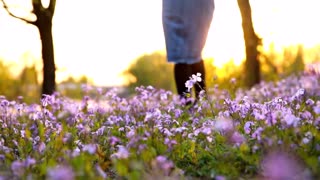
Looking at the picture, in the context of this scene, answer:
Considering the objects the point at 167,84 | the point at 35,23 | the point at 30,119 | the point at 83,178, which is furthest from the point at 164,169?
the point at 167,84

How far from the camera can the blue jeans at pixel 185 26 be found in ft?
20.7

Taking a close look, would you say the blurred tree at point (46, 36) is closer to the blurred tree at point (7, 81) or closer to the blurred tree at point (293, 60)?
the blurred tree at point (293, 60)

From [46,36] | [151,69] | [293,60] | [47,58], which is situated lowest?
[151,69]

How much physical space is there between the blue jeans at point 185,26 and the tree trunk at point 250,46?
5.89 meters

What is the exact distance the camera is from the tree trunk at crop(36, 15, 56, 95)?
298 inches

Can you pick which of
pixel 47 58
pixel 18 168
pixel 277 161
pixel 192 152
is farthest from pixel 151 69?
pixel 277 161

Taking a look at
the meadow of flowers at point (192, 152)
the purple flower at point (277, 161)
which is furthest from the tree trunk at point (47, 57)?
the purple flower at point (277, 161)

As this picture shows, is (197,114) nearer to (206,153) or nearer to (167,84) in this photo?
(206,153)

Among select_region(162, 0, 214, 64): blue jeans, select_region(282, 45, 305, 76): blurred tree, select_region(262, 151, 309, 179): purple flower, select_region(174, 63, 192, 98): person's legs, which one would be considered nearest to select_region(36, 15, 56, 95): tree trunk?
select_region(162, 0, 214, 64): blue jeans

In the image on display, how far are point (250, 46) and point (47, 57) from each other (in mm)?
6388

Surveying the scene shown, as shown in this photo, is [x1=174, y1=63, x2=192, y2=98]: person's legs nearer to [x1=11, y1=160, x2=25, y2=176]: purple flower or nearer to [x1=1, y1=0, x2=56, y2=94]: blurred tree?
[x1=1, y1=0, x2=56, y2=94]: blurred tree

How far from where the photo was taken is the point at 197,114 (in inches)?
217

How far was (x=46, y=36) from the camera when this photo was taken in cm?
762

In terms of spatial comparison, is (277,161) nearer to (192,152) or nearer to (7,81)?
(192,152)
